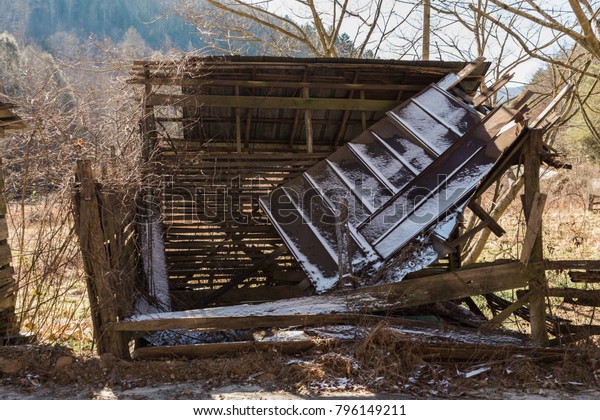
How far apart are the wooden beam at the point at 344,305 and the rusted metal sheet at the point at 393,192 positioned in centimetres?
35

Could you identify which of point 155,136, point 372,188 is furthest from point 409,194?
point 155,136

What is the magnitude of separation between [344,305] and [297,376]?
1.12 meters

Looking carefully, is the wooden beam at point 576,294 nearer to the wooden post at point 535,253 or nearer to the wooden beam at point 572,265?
the wooden post at point 535,253

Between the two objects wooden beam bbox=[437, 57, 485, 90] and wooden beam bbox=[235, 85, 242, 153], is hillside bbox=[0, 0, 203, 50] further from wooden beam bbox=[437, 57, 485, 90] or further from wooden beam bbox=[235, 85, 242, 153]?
wooden beam bbox=[437, 57, 485, 90]

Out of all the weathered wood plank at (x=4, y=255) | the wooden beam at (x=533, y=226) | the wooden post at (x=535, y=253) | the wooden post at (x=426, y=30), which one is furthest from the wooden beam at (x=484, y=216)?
the wooden post at (x=426, y=30)

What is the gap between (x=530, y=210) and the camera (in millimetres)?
7133

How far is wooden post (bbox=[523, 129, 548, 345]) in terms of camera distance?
23.1ft

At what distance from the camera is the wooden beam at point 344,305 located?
6148 mm

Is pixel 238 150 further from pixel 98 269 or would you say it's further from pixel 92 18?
pixel 92 18

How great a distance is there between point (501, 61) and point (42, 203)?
A: 40.1 ft

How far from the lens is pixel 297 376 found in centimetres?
575

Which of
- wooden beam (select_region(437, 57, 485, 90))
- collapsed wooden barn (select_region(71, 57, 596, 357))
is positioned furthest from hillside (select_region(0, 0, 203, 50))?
wooden beam (select_region(437, 57, 485, 90))

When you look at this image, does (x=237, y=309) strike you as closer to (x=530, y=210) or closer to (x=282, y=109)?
(x=530, y=210)

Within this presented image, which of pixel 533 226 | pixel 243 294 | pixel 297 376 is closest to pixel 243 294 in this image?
pixel 243 294
